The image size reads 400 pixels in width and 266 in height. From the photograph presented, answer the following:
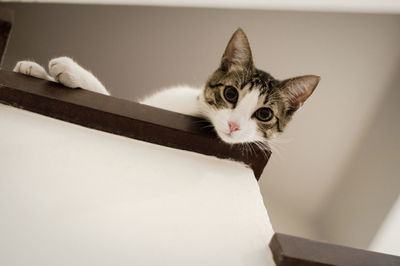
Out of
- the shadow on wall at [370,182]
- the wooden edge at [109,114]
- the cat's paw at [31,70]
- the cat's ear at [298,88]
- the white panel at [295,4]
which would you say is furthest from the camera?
the shadow on wall at [370,182]

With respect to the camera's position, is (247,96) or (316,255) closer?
(316,255)

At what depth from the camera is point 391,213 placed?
1.54 m

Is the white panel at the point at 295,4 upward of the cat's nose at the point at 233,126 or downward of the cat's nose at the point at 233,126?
upward

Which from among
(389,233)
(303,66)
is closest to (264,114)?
(303,66)

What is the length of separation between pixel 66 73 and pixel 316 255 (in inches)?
24.6

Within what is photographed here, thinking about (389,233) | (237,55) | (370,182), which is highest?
(237,55)

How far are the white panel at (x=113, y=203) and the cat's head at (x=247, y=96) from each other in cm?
26

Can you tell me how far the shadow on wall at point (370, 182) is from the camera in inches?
63.1

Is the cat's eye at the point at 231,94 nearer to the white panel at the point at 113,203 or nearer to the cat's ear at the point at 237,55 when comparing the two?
the cat's ear at the point at 237,55

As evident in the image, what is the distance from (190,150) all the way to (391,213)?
1320 millimetres

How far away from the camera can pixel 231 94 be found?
0.99 metres

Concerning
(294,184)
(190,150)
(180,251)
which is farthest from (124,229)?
(294,184)

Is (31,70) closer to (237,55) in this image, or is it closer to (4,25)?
(4,25)

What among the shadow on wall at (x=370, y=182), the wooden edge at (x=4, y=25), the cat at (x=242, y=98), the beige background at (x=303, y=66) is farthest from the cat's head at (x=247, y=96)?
the shadow on wall at (x=370, y=182)
